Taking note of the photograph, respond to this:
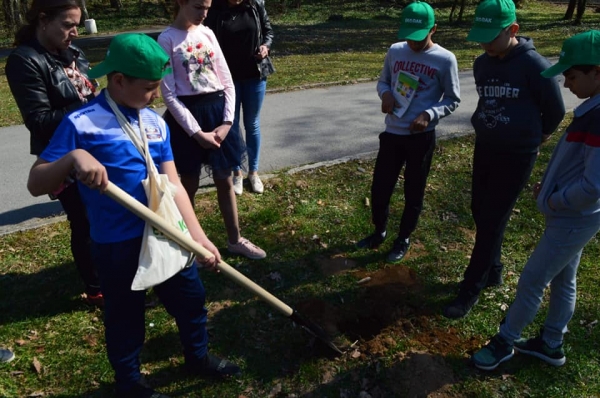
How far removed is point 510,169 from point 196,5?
232 cm

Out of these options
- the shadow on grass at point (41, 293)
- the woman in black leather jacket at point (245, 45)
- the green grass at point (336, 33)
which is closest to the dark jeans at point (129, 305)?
the shadow on grass at point (41, 293)

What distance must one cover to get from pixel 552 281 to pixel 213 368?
209 centimetres

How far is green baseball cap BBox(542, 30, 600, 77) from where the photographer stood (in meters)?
2.46

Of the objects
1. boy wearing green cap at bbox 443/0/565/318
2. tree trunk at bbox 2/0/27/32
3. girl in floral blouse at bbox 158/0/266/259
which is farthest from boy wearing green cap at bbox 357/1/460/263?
tree trunk at bbox 2/0/27/32

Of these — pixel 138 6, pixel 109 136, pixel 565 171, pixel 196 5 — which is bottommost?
pixel 138 6

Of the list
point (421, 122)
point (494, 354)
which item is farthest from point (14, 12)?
point (494, 354)

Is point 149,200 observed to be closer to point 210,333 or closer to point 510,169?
point 210,333

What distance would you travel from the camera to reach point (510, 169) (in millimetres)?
3277

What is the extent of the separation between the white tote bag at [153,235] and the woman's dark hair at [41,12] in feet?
3.32

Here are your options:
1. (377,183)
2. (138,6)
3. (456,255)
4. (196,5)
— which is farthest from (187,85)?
(138,6)

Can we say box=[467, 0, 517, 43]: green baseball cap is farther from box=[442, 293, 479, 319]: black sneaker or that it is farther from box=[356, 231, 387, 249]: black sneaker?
box=[356, 231, 387, 249]: black sneaker

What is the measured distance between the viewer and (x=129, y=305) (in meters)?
2.62

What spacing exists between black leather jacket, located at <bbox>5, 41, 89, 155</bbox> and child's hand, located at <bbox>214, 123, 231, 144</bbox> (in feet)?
3.29

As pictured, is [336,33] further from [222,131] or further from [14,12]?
[222,131]
